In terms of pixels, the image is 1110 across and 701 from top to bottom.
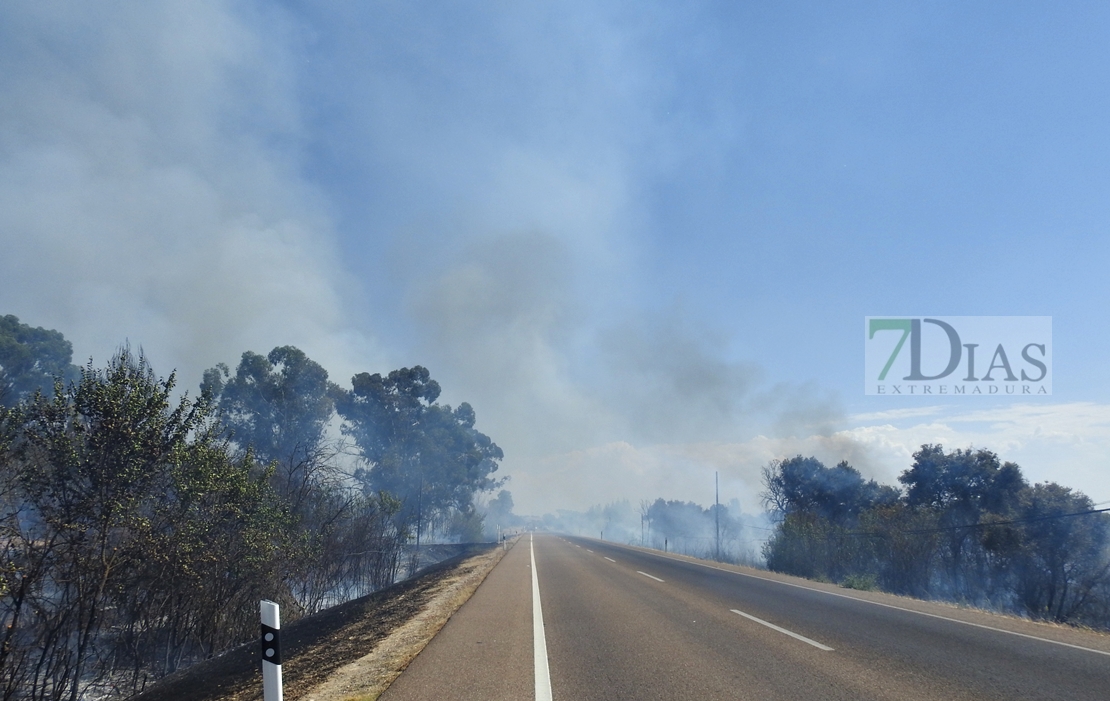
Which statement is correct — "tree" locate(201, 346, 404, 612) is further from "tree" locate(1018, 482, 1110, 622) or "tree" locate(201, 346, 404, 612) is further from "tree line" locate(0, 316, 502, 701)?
"tree" locate(1018, 482, 1110, 622)

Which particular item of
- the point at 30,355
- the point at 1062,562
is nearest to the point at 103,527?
the point at 1062,562

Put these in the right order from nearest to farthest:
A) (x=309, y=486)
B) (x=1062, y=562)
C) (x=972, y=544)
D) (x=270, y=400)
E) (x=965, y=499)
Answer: (x=309, y=486), (x=1062, y=562), (x=972, y=544), (x=965, y=499), (x=270, y=400)

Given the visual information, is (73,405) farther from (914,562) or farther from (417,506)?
(417,506)

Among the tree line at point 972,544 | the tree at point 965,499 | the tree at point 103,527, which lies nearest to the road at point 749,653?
the tree at point 103,527

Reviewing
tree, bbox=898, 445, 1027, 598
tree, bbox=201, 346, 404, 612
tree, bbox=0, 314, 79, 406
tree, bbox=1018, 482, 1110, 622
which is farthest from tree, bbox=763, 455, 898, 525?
tree, bbox=0, 314, 79, 406

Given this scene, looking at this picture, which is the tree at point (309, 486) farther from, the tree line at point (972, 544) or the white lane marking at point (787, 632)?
the tree line at point (972, 544)

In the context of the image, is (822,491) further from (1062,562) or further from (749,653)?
(749,653)

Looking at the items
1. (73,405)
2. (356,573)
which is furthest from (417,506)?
(73,405)

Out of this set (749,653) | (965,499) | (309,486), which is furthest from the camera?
(965,499)

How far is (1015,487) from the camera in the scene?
106 ft

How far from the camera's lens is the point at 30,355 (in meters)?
35.5

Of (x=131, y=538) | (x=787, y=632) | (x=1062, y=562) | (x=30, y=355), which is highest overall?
(x=30, y=355)

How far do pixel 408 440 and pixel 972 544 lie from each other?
4223cm

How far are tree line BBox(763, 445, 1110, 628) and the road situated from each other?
11.4 metres
